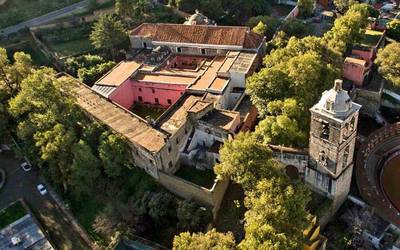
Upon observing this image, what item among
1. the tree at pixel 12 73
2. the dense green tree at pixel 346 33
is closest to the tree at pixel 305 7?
the dense green tree at pixel 346 33

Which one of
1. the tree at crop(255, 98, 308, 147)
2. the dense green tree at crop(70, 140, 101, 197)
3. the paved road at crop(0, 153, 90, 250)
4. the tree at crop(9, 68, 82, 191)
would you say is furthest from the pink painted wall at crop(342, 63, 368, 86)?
the paved road at crop(0, 153, 90, 250)

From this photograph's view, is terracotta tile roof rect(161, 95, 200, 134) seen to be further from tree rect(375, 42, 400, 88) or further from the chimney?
tree rect(375, 42, 400, 88)

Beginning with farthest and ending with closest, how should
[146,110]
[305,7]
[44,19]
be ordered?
1. [305,7]
2. [44,19]
3. [146,110]

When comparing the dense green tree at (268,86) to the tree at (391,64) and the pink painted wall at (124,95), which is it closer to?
the tree at (391,64)

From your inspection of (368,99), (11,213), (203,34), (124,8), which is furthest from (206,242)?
(124,8)

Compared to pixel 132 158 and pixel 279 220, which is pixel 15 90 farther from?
pixel 279 220

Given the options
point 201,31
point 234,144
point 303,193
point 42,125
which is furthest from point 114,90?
point 303,193

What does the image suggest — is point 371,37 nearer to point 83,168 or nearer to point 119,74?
point 119,74
